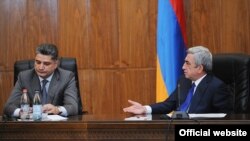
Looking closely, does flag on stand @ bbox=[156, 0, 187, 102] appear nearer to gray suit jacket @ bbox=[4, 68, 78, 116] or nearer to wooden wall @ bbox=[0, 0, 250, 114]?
wooden wall @ bbox=[0, 0, 250, 114]

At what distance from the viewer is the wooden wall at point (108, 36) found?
5301 millimetres

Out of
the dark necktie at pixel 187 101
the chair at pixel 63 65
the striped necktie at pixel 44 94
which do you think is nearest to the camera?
the dark necktie at pixel 187 101

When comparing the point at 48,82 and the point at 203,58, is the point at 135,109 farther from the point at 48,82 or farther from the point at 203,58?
the point at 48,82

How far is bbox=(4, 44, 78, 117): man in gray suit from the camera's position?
151 inches

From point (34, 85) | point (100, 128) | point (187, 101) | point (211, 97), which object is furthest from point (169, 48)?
point (100, 128)

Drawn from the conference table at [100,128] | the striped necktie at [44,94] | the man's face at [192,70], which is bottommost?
→ the conference table at [100,128]

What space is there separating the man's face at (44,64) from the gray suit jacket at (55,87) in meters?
0.09

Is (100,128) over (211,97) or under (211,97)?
under

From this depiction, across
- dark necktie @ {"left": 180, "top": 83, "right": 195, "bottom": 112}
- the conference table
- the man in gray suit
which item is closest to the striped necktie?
the man in gray suit

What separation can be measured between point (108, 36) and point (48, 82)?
65.0 inches

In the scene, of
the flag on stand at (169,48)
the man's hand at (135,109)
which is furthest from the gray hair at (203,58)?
the flag on stand at (169,48)

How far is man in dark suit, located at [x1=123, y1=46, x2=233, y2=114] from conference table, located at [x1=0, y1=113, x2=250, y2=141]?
64 cm

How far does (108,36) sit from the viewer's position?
544 centimetres

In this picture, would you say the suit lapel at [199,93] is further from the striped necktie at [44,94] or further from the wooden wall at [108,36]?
the wooden wall at [108,36]
